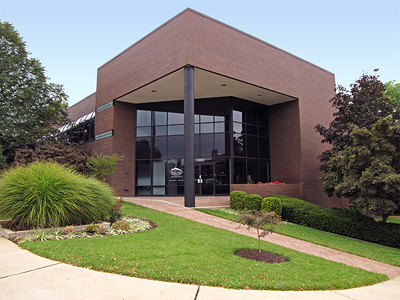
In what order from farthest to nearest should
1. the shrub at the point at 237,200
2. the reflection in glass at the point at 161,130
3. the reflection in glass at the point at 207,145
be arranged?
the reflection in glass at the point at 161,130 → the reflection in glass at the point at 207,145 → the shrub at the point at 237,200

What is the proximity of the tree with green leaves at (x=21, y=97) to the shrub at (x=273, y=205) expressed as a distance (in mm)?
18954

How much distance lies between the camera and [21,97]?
921 inches

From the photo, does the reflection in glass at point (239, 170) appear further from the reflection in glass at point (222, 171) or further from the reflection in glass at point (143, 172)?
the reflection in glass at point (143, 172)

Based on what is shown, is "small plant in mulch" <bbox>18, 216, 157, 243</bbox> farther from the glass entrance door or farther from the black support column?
the glass entrance door

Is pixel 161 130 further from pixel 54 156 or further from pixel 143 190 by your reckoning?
pixel 54 156

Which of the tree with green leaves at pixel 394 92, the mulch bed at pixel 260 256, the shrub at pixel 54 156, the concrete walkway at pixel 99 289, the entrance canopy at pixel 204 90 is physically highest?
the tree with green leaves at pixel 394 92

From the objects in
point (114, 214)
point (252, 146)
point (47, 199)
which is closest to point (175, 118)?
point (252, 146)

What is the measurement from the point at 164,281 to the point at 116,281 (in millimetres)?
698

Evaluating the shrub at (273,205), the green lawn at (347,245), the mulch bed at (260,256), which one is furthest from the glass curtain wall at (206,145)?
the mulch bed at (260,256)

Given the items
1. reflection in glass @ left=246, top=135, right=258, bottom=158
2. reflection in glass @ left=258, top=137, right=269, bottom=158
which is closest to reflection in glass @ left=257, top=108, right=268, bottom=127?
reflection in glass @ left=258, top=137, right=269, bottom=158

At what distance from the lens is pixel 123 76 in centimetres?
2030

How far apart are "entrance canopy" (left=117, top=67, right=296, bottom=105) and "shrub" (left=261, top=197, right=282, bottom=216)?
24.1 feet

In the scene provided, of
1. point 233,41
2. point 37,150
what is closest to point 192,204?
point 233,41

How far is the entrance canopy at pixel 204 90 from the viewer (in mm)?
17047
